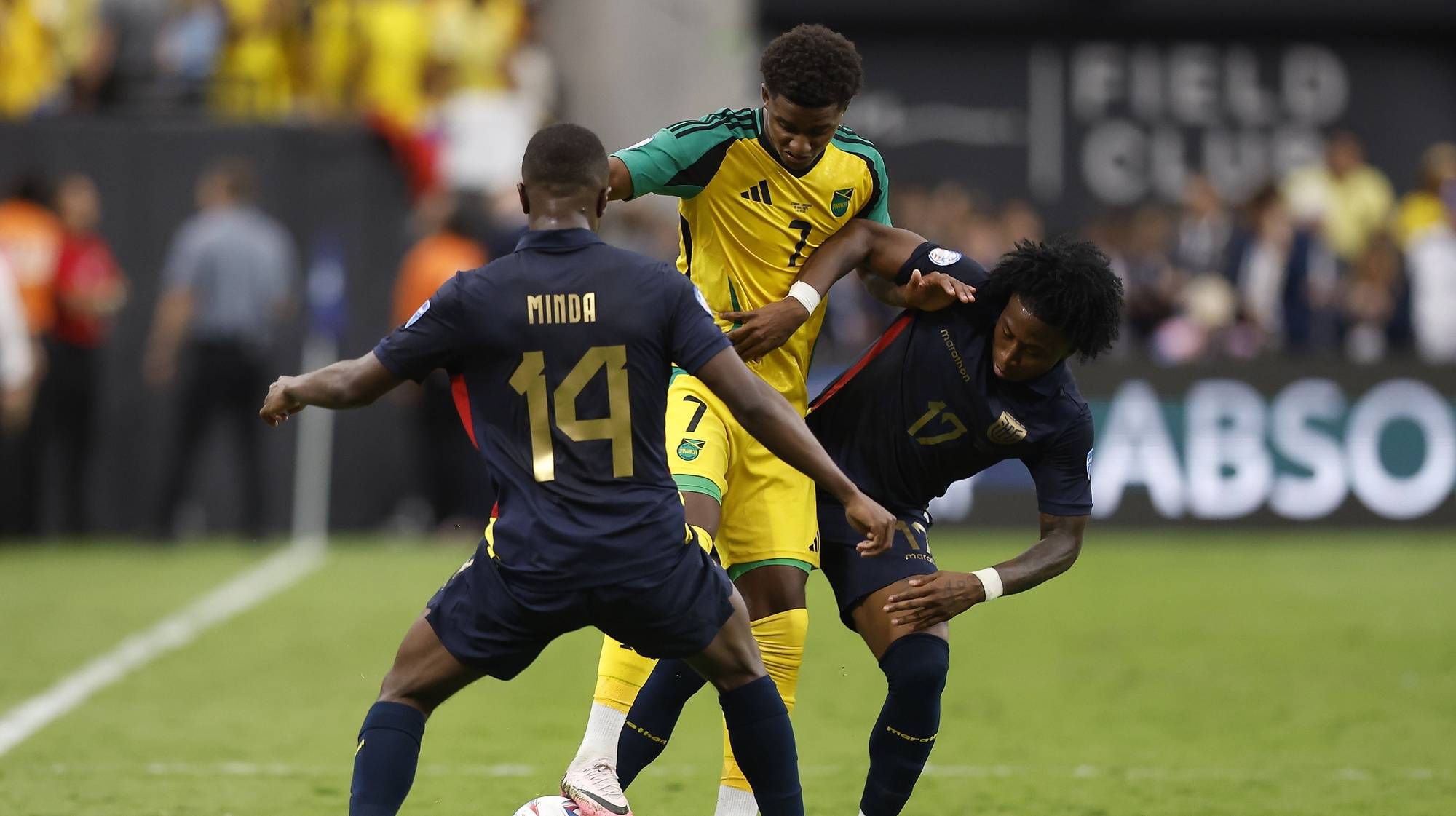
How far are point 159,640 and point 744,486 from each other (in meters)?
5.62

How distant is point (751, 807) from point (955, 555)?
7.63m

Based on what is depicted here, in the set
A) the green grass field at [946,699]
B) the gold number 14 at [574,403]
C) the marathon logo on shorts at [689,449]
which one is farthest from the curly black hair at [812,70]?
the green grass field at [946,699]

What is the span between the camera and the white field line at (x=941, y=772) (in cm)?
728

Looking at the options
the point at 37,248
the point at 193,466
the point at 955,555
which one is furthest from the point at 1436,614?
the point at 37,248

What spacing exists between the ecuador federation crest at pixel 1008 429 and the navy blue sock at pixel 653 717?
125 cm

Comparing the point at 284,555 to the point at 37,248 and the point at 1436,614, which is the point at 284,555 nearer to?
the point at 37,248

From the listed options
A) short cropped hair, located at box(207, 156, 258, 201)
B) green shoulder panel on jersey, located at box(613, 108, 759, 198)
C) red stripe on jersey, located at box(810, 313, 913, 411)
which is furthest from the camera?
short cropped hair, located at box(207, 156, 258, 201)

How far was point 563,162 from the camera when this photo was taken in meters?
5.03

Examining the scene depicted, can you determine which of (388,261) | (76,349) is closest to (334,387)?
(76,349)

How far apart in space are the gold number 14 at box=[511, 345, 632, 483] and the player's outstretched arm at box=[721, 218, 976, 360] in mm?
903

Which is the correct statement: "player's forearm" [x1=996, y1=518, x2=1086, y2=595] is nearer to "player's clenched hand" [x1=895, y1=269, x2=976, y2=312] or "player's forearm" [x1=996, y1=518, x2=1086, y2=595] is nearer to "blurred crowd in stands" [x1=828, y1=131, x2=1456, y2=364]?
"player's clenched hand" [x1=895, y1=269, x2=976, y2=312]

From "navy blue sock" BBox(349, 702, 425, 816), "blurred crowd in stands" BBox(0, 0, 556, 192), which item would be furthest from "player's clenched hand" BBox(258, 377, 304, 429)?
"blurred crowd in stands" BBox(0, 0, 556, 192)

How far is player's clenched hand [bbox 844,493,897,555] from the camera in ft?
16.9

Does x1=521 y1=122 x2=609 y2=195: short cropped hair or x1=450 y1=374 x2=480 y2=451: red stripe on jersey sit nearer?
x1=521 y1=122 x2=609 y2=195: short cropped hair
